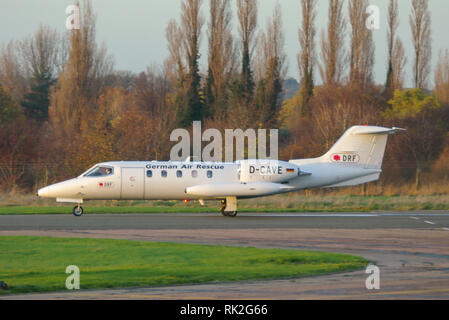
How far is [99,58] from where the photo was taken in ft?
234

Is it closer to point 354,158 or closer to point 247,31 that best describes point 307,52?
point 247,31

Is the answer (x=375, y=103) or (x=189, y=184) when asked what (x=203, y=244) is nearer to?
(x=189, y=184)

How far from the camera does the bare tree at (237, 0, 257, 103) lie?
72.6 metres

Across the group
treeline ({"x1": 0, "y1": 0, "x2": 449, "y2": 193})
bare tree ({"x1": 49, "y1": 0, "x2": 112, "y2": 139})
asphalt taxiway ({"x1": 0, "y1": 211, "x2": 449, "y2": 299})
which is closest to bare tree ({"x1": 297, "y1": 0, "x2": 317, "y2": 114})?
treeline ({"x1": 0, "y1": 0, "x2": 449, "y2": 193})

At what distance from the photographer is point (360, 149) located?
35.0 m

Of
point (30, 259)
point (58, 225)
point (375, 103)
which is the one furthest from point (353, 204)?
point (375, 103)

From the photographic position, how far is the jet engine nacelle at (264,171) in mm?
33250

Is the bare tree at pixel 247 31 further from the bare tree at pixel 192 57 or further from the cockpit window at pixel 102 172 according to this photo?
the cockpit window at pixel 102 172

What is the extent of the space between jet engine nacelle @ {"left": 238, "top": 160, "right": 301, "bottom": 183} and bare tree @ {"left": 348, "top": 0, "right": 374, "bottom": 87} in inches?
1645

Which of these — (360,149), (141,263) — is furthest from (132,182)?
(141,263)

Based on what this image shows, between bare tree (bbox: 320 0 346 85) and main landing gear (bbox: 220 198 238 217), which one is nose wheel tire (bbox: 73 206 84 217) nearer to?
main landing gear (bbox: 220 198 238 217)

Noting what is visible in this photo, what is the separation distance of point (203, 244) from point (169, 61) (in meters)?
57.7

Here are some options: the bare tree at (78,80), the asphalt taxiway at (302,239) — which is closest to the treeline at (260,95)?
the bare tree at (78,80)

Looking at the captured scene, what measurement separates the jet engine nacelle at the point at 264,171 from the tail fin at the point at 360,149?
2581 millimetres
